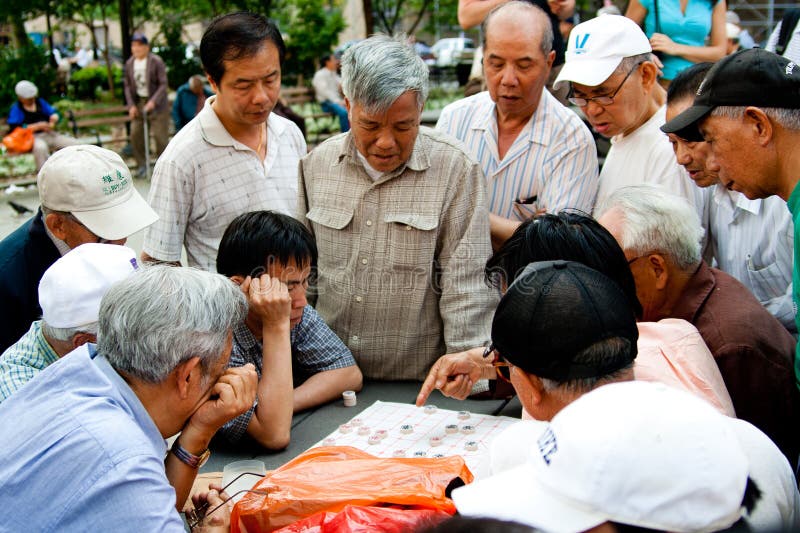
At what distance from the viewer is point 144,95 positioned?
495 inches

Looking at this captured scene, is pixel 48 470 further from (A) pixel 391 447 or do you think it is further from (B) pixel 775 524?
(B) pixel 775 524

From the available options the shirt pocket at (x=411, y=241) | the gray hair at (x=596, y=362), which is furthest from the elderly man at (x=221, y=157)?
the gray hair at (x=596, y=362)

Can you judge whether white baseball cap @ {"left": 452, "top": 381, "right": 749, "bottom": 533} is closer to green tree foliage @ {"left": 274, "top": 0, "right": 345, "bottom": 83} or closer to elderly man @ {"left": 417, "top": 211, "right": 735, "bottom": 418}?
elderly man @ {"left": 417, "top": 211, "right": 735, "bottom": 418}

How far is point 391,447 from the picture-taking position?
277 centimetres

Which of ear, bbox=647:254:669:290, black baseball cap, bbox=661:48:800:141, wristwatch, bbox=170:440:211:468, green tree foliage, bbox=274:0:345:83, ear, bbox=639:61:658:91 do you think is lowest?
green tree foliage, bbox=274:0:345:83

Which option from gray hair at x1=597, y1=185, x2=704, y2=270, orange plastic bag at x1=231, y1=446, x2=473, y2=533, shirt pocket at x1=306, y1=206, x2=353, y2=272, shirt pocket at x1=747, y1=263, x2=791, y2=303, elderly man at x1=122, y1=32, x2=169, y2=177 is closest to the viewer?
orange plastic bag at x1=231, y1=446, x2=473, y2=533

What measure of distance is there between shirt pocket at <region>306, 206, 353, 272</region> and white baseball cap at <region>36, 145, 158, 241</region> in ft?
2.22

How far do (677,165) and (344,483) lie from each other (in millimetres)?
2060

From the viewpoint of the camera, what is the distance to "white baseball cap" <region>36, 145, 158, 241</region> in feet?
10.0

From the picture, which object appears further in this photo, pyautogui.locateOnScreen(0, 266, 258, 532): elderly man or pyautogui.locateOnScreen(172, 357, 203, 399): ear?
pyautogui.locateOnScreen(172, 357, 203, 399): ear

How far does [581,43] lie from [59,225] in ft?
7.43

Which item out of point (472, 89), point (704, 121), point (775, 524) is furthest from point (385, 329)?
point (472, 89)

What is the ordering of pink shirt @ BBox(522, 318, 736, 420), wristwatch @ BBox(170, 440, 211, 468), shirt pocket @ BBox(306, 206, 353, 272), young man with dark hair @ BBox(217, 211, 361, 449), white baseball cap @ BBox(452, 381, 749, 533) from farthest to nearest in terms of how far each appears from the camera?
shirt pocket @ BBox(306, 206, 353, 272) → young man with dark hair @ BBox(217, 211, 361, 449) → wristwatch @ BBox(170, 440, 211, 468) → pink shirt @ BBox(522, 318, 736, 420) → white baseball cap @ BBox(452, 381, 749, 533)

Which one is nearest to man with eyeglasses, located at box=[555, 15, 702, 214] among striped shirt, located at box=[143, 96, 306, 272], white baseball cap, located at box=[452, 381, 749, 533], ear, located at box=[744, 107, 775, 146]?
ear, located at box=[744, 107, 775, 146]
